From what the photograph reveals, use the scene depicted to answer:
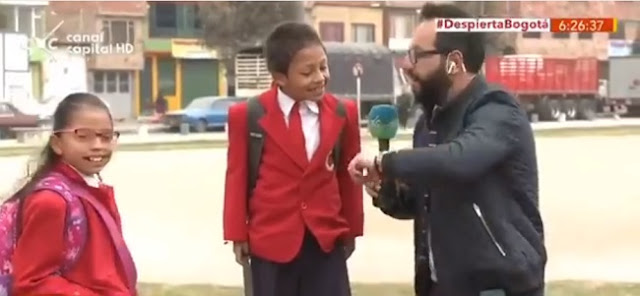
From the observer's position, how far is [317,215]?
311 cm

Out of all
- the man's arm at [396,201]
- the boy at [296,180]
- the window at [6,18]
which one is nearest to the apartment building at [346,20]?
the window at [6,18]

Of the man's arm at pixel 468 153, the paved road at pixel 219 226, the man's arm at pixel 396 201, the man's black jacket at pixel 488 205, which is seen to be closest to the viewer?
the man's arm at pixel 468 153

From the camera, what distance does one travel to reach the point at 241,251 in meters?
3.18

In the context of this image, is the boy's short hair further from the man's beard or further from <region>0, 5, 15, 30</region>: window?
<region>0, 5, 15, 30</region>: window

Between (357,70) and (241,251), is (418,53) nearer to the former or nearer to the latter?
(241,251)

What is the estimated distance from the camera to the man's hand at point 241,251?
3.16 meters

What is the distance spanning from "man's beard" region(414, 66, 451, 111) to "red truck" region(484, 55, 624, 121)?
1.96 meters

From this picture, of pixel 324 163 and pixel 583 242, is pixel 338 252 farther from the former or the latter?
pixel 583 242

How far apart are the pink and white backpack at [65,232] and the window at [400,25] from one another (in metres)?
2.15

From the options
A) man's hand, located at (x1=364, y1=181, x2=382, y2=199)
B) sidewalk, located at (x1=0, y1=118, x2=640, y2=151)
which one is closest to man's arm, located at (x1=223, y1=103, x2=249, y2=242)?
man's hand, located at (x1=364, y1=181, x2=382, y2=199)

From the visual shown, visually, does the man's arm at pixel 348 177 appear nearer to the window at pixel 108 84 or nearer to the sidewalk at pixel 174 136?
the sidewalk at pixel 174 136

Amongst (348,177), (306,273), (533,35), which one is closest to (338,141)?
(348,177)

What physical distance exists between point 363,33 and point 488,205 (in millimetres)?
2082

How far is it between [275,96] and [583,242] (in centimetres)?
236
